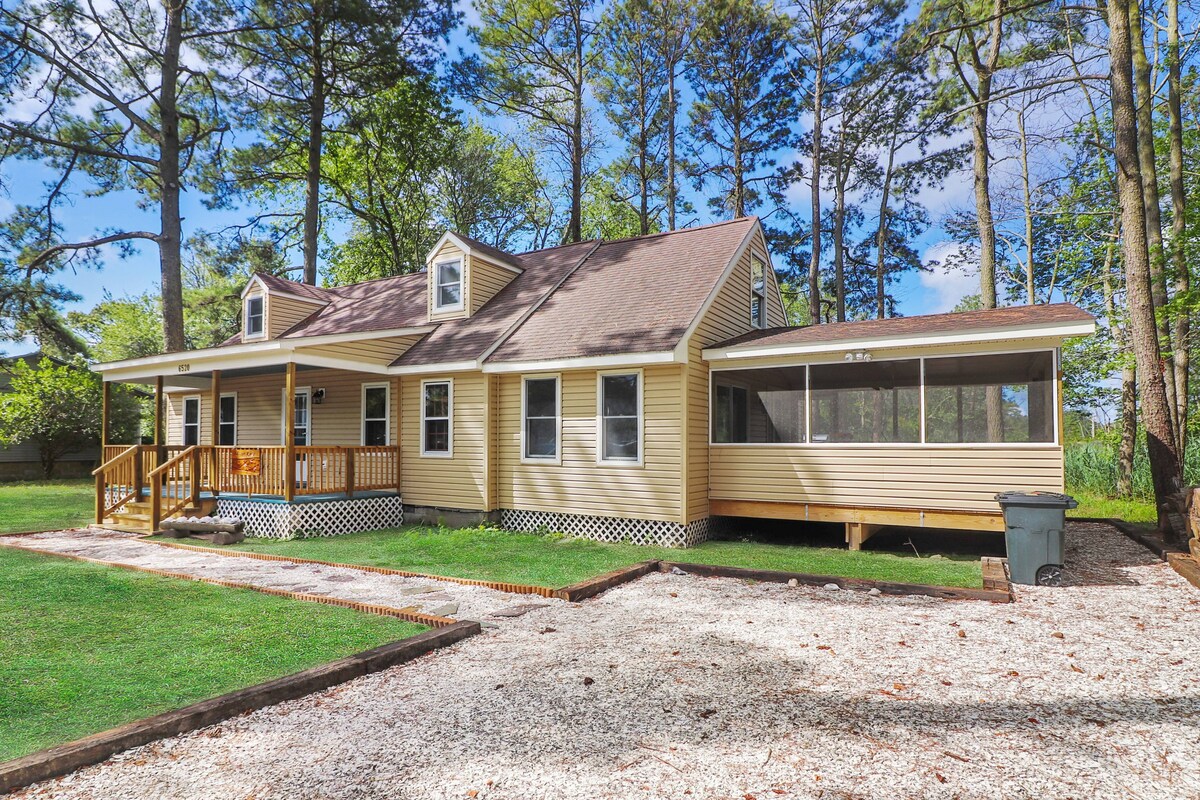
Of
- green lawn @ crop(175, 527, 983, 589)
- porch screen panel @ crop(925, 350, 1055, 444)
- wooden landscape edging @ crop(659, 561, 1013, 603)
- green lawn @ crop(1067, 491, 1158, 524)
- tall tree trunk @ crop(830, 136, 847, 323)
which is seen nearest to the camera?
wooden landscape edging @ crop(659, 561, 1013, 603)

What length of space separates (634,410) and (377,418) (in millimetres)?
5856

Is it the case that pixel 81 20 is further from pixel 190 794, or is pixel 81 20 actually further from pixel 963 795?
pixel 963 795

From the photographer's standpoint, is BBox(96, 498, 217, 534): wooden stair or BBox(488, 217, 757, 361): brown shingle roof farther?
BBox(96, 498, 217, 534): wooden stair

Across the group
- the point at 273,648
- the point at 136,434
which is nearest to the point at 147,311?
the point at 136,434

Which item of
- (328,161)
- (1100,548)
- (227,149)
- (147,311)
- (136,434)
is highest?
(328,161)

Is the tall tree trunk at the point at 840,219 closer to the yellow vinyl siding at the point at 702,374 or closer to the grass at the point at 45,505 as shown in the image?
the yellow vinyl siding at the point at 702,374

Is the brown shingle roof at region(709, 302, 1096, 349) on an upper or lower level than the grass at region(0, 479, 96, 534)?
upper

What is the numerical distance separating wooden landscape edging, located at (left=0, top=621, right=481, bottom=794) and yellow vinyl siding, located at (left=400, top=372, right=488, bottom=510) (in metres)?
6.59

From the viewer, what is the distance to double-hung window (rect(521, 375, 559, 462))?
37.0 feet

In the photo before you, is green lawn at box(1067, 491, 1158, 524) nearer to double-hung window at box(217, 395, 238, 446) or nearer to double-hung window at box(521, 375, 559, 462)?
double-hung window at box(521, 375, 559, 462)

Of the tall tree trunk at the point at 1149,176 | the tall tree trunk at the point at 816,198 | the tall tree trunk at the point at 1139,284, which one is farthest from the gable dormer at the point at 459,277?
the tall tree trunk at the point at 1149,176

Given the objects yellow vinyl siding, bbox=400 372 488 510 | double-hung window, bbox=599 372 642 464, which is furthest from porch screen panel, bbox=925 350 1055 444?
yellow vinyl siding, bbox=400 372 488 510

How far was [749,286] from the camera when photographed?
43.3 feet

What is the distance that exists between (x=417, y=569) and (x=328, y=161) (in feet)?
86.1
